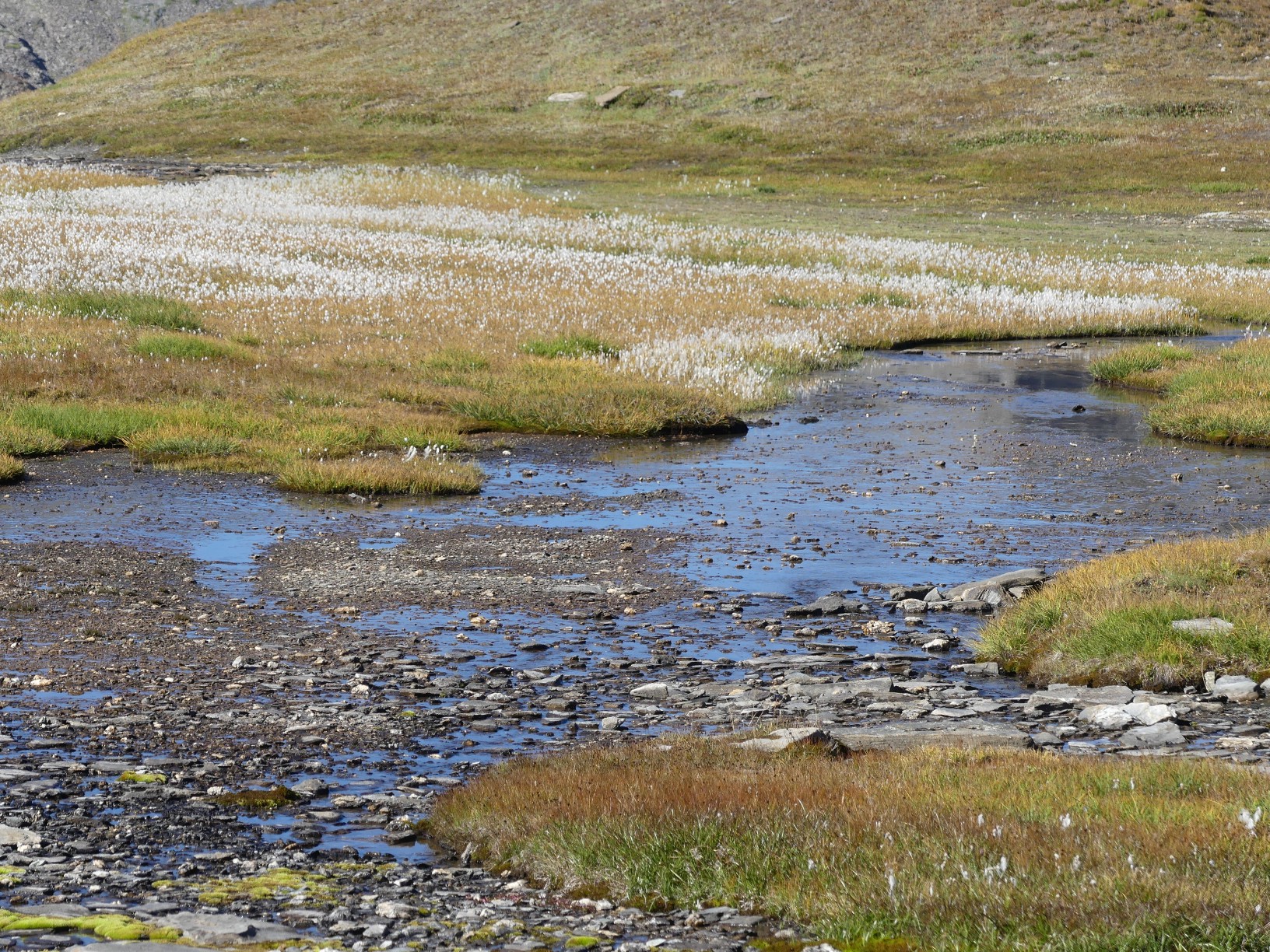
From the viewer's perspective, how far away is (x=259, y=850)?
676 cm

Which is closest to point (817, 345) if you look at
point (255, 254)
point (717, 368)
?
point (717, 368)

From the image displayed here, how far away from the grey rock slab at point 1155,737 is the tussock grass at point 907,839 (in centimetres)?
107

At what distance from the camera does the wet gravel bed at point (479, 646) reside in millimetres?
6410

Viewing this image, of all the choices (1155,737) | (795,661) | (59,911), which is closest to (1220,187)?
(795,661)

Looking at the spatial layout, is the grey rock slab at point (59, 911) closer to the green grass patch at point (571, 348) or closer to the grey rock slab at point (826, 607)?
the grey rock slab at point (826, 607)

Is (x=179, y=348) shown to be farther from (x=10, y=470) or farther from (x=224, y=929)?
(x=224, y=929)

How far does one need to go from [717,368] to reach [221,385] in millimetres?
7971

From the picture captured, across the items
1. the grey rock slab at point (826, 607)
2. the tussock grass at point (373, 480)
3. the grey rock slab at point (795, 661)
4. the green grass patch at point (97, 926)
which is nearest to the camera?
the green grass patch at point (97, 926)

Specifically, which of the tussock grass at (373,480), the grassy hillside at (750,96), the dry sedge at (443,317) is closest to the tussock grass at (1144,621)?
the tussock grass at (373,480)

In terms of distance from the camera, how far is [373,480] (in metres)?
16.9

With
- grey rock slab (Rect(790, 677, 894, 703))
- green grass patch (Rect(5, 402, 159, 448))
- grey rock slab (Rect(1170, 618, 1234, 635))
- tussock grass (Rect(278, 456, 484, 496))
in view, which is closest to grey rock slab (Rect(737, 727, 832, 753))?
grey rock slab (Rect(790, 677, 894, 703))

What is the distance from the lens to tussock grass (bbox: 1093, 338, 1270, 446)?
68.1 feet

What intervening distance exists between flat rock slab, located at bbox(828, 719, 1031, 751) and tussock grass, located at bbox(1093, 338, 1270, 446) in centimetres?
1343

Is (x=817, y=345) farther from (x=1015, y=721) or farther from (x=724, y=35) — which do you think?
(x=724, y=35)
